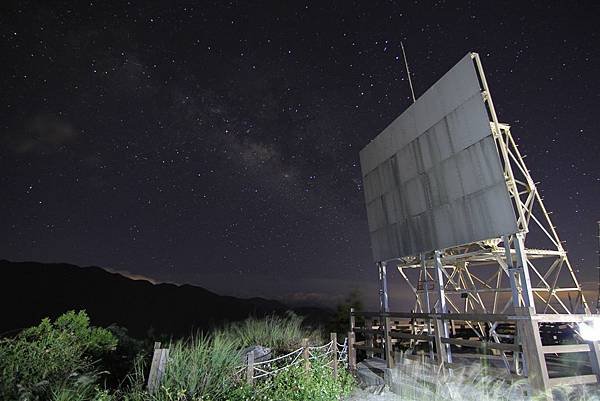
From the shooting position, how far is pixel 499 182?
28.4ft

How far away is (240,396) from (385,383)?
192 inches

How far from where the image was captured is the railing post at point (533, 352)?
6.79 m

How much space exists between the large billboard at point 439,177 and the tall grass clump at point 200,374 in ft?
21.4

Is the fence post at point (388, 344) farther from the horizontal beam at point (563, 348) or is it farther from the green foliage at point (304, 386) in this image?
the horizontal beam at point (563, 348)

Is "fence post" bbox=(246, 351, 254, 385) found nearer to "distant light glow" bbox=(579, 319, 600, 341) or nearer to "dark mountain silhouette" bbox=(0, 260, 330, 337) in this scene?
"distant light glow" bbox=(579, 319, 600, 341)

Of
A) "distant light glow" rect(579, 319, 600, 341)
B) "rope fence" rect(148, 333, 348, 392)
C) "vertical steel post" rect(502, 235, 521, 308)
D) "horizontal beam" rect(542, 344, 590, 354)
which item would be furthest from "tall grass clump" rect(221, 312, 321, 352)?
"distant light glow" rect(579, 319, 600, 341)

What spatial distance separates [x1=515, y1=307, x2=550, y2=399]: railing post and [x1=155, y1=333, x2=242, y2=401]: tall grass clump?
552 cm

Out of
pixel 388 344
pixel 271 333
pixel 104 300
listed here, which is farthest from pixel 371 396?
pixel 104 300

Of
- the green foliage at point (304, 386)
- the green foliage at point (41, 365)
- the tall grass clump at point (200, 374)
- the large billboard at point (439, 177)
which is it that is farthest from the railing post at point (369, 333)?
the green foliage at point (41, 365)

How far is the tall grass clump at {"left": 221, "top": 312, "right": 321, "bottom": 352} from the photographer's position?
10484mm

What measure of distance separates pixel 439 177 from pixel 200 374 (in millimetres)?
8066

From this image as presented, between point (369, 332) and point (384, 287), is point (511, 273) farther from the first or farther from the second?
point (384, 287)

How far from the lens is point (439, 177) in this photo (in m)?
10.8

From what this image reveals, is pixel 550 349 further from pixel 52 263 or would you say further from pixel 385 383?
pixel 52 263
